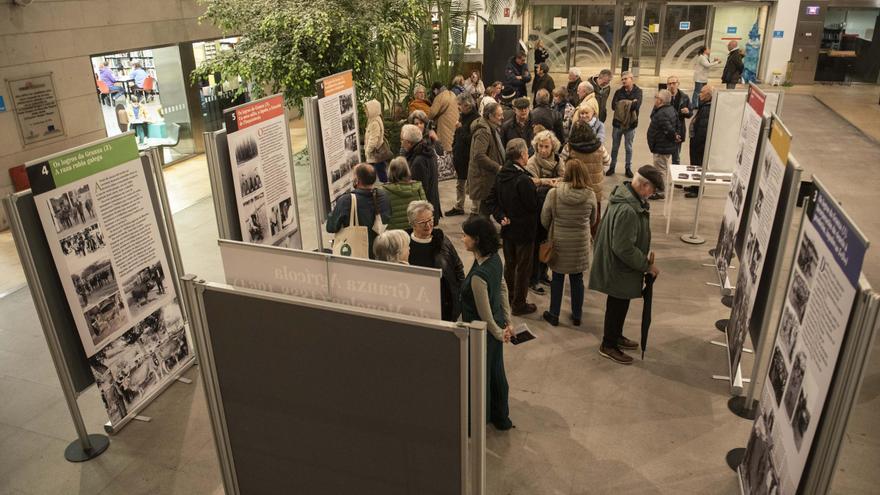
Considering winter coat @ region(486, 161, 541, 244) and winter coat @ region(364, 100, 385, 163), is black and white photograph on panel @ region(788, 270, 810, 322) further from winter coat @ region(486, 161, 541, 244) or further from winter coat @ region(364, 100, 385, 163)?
winter coat @ region(364, 100, 385, 163)

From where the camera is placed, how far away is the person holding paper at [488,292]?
390cm

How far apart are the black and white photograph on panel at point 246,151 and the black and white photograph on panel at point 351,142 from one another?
1799 millimetres

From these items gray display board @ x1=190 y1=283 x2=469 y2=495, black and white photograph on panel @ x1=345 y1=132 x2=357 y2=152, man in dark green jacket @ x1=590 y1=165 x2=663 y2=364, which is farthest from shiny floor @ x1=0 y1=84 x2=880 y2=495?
black and white photograph on panel @ x1=345 y1=132 x2=357 y2=152

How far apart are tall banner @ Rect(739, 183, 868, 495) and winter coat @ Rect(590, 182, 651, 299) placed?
4.84 ft

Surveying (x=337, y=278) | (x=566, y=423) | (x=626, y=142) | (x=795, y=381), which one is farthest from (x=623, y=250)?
(x=626, y=142)

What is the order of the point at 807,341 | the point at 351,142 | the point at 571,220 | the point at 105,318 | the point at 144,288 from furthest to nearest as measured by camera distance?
the point at 351,142
the point at 571,220
the point at 144,288
the point at 105,318
the point at 807,341

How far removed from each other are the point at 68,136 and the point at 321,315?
26.5 ft

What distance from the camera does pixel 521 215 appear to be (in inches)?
219

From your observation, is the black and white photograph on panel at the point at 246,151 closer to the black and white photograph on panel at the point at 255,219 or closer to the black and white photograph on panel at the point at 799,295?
the black and white photograph on panel at the point at 255,219

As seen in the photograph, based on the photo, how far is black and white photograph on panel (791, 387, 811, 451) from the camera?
2730 mm

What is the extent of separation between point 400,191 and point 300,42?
13.7 feet

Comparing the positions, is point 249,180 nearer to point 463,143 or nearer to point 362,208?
point 362,208

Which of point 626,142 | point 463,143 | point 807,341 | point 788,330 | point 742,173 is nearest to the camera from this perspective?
point 807,341

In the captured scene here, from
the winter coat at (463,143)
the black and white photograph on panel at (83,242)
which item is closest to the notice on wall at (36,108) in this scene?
the black and white photograph on panel at (83,242)
